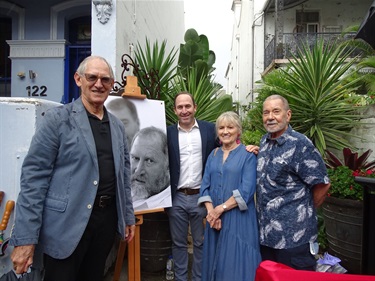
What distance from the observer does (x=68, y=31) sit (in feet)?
22.0

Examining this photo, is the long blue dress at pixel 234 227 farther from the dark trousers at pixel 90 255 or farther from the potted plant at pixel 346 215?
the potted plant at pixel 346 215

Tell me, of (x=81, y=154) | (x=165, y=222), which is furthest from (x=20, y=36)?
(x=81, y=154)

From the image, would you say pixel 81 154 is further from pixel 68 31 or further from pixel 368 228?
pixel 68 31

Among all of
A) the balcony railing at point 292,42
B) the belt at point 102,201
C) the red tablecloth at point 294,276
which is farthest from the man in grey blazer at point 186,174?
the balcony railing at point 292,42

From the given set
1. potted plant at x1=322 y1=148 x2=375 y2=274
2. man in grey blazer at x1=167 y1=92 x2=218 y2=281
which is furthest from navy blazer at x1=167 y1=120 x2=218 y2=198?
potted plant at x1=322 y1=148 x2=375 y2=274

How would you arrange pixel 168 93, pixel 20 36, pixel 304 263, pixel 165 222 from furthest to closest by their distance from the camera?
pixel 20 36
pixel 168 93
pixel 165 222
pixel 304 263

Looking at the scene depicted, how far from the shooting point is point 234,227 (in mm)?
2699

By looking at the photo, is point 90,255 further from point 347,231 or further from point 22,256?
point 347,231

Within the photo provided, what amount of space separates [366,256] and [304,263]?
423 millimetres

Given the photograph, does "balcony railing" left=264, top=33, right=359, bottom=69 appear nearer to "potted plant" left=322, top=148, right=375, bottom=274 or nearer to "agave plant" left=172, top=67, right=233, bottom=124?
"agave plant" left=172, top=67, right=233, bottom=124

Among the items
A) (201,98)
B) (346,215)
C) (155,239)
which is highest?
(201,98)

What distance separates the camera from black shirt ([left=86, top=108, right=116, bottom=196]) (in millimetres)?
2094

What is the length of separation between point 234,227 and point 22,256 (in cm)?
160

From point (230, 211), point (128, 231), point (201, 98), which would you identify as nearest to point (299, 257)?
point (230, 211)
